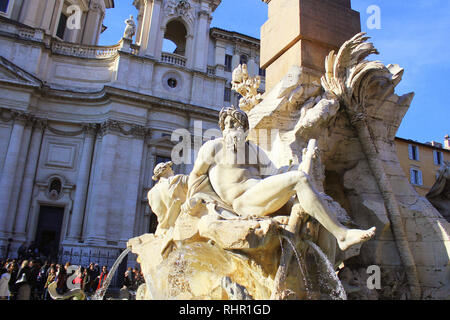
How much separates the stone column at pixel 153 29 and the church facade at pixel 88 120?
0.22ft

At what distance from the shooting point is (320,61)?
21.1 ft

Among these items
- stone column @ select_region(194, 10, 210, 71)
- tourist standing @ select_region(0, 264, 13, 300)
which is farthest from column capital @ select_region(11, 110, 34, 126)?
tourist standing @ select_region(0, 264, 13, 300)

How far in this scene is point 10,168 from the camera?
19.1 metres

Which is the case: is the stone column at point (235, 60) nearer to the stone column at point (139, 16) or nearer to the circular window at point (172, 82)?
the circular window at point (172, 82)

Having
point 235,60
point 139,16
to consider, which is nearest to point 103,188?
point 139,16

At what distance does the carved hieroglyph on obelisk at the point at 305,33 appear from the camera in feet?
21.1

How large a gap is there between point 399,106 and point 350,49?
134 cm

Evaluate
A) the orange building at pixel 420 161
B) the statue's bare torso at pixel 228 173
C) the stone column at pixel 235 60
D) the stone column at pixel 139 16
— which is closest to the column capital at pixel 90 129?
the stone column at pixel 139 16

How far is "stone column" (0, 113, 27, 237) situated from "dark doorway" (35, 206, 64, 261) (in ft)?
5.89

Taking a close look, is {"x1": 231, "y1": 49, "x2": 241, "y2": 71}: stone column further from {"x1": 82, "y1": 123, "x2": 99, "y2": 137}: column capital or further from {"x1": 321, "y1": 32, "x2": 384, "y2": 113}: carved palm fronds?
{"x1": 321, "y1": 32, "x2": 384, "y2": 113}: carved palm fronds

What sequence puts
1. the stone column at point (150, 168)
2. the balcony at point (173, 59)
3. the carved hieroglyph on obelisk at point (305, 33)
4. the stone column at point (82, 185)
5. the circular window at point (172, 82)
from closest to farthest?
1. the carved hieroglyph on obelisk at point (305, 33)
2. the stone column at point (82, 185)
3. the stone column at point (150, 168)
4. the circular window at point (172, 82)
5. the balcony at point (173, 59)

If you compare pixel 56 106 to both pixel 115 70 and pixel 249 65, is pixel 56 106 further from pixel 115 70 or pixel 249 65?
pixel 249 65

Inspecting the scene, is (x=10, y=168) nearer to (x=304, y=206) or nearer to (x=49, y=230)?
(x=49, y=230)
